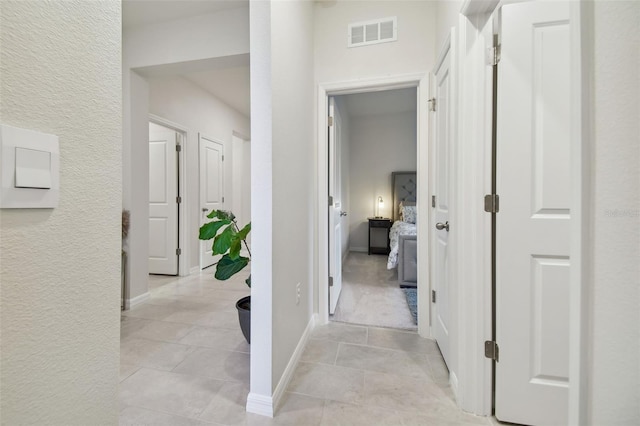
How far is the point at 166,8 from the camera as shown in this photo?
249 centimetres

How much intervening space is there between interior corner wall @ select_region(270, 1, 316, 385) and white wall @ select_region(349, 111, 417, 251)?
3.61 m

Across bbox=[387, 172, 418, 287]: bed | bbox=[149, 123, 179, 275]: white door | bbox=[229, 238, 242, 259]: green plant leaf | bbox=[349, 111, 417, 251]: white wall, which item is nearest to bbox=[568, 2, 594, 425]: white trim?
bbox=[229, 238, 242, 259]: green plant leaf

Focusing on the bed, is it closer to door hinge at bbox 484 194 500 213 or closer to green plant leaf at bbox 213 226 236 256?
door hinge at bbox 484 194 500 213

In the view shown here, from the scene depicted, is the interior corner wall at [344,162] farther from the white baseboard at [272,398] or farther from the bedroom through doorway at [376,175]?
the white baseboard at [272,398]

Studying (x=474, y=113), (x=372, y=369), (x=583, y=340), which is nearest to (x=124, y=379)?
(x=372, y=369)

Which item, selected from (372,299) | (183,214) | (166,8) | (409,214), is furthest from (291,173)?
(409,214)

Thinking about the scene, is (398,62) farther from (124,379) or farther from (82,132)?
(124,379)

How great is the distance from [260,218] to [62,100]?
94cm

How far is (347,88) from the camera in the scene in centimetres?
232

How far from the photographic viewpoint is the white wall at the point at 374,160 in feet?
18.6

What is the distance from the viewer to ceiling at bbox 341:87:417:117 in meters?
4.52

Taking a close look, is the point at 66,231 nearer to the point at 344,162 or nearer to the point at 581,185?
the point at 581,185

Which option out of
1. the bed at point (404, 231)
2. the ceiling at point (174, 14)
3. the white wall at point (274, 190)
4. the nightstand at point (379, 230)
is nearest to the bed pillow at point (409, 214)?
the bed at point (404, 231)

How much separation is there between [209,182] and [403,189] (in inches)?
144
